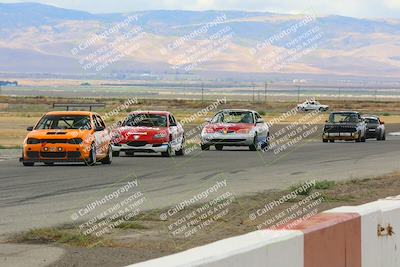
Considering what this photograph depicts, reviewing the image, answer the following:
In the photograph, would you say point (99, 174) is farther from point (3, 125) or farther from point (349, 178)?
point (3, 125)

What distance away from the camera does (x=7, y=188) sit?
21.2 metres

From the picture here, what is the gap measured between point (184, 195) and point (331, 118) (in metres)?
33.4

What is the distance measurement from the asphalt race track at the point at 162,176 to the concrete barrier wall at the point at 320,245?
6.50 meters

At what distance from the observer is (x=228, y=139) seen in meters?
39.4

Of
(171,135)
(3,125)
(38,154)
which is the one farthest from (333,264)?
(3,125)

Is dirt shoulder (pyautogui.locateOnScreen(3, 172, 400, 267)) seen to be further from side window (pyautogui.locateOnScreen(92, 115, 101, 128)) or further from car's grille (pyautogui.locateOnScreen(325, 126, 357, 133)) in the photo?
car's grille (pyautogui.locateOnScreen(325, 126, 357, 133))

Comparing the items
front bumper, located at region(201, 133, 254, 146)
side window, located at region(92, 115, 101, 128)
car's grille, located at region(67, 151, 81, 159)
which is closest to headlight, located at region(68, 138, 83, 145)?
car's grille, located at region(67, 151, 81, 159)

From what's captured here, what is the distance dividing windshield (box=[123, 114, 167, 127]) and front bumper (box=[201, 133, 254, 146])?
399cm

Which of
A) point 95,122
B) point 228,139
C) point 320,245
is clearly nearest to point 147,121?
point 228,139

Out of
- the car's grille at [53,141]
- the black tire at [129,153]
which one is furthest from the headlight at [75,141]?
the black tire at [129,153]

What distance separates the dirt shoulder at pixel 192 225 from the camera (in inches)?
481

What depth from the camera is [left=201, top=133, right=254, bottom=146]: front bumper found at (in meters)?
39.2

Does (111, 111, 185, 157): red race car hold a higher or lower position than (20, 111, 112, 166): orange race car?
lower

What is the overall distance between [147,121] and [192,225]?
20.6 metres
